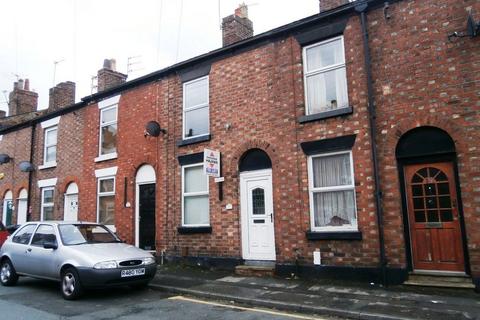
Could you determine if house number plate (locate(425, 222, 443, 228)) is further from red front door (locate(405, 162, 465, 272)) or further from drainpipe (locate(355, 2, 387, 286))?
drainpipe (locate(355, 2, 387, 286))

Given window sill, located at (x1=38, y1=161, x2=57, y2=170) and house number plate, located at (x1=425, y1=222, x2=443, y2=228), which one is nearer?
house number plate, located at (x1=425, y1=222, x2=443, y2=228)

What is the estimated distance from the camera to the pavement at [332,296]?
629cm

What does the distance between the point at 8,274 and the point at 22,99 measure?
15.6 meters

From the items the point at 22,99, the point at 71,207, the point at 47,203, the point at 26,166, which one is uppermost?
the point at 22,99

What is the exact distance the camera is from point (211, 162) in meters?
10.7

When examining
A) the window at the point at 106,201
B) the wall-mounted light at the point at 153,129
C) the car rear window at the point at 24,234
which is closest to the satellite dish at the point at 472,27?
the wall-mounted light at the point at 153,129

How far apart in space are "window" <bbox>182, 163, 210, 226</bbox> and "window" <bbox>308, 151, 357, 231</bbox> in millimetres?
3412

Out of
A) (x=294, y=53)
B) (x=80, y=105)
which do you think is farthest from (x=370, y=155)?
(x=80, y=105)

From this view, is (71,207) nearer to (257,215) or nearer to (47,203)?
(47,203)

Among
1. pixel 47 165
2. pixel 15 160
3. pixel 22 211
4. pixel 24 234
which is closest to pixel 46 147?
pixel 47 165

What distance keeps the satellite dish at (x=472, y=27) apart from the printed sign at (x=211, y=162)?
253 inches

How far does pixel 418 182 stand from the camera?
8.49m

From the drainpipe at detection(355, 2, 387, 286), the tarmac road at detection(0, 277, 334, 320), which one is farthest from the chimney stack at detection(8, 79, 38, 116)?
the drainpipe at detection(355, 2, 387, 286)

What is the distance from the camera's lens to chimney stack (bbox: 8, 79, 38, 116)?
22.2m
